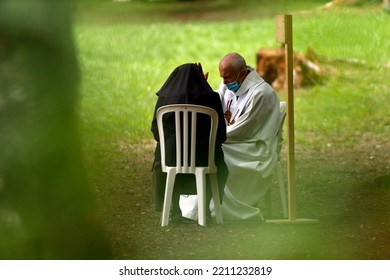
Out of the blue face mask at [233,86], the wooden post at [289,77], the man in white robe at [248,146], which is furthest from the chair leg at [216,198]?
the blue face mask at [233,86]

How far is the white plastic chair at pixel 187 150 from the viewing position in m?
7.04

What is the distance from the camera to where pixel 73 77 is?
20.8ft

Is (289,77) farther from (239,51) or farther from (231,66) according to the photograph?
(239,51)

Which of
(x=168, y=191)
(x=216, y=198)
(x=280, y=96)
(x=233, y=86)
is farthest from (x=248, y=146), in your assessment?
(x=280, y=96)

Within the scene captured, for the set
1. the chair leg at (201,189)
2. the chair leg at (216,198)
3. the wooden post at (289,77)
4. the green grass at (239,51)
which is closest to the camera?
the wooden post at (289,77)

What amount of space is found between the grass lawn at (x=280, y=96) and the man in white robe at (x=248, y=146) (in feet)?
0.84

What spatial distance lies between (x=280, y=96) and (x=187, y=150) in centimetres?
725

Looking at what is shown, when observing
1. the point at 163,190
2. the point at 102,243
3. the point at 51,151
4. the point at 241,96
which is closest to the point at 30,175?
the point at 51,151

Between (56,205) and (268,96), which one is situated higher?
(268,96)

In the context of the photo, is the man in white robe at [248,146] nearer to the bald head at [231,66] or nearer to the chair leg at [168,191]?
the bald head at [231,66]

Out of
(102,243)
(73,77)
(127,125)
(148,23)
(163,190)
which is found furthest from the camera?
(148,23)

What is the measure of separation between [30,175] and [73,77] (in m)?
0.79

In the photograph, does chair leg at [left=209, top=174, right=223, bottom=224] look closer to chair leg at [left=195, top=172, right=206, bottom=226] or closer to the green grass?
chair leg at [left=195, top=172, right=206, bottom=226]

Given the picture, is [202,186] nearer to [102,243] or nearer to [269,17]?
[102,243]
